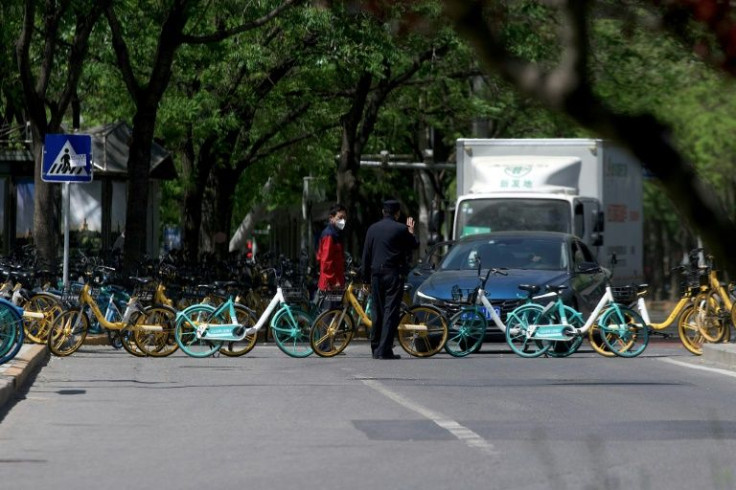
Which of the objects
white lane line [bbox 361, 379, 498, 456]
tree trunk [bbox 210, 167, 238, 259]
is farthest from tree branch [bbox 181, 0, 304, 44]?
tree trunk [bbox 210, 167, 238, 259]

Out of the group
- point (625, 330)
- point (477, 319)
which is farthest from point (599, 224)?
point (477, 319)

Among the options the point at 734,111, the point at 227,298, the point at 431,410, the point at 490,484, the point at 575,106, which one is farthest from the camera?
the point at 227,298

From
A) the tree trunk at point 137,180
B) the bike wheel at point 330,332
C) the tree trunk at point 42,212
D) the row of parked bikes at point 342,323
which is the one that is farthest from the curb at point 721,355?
the tree trunk at point 42,212

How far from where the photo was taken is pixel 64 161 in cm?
2141

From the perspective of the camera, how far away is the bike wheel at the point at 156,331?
18672 millimetres

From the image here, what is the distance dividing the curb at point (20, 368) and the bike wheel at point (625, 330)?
6.32 m

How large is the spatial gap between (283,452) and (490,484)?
180 centimetres

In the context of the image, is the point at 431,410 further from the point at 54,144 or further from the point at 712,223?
the point at 54,144

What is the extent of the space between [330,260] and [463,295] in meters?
1.69

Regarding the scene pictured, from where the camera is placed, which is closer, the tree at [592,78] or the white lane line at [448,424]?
the tree at [592,78]

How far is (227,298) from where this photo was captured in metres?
19.2

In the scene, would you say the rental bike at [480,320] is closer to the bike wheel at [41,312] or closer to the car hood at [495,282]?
the car hood at [495,282]

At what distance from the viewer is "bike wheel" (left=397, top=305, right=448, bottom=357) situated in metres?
18.8

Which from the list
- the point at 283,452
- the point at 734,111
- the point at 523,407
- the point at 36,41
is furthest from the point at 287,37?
the point at 734,111
